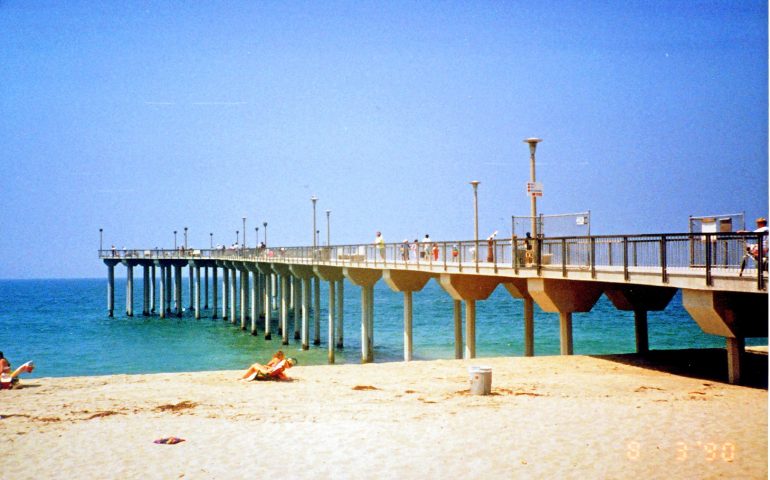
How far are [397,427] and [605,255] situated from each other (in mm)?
7611

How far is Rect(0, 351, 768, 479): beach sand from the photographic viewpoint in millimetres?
9422

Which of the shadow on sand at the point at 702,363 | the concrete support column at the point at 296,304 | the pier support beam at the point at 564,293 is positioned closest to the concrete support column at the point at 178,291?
the concrete support column at the point at 296,304

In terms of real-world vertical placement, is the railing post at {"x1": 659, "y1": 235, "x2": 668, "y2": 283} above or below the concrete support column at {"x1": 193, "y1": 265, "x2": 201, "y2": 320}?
above

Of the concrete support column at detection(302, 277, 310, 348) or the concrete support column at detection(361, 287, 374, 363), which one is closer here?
the concrete support column at detection(361, 287, 374, 363)

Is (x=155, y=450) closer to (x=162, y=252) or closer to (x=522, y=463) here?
(x=522, y=463)

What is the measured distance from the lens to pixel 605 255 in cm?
1694

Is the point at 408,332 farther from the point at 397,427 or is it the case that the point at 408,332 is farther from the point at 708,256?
the point at 397,427

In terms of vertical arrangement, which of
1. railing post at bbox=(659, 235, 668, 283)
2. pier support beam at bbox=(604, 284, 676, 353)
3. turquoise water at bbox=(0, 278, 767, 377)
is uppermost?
railing post at bbox=(659, 235, 668, 283)

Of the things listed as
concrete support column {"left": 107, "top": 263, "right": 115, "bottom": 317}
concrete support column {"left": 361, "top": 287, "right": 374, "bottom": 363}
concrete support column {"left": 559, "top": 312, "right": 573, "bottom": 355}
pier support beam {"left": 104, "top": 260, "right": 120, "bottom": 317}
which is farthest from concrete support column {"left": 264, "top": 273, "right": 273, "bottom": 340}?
concrete support column {"left": 559, "top": 312, "right": 573, "bottom": 355}

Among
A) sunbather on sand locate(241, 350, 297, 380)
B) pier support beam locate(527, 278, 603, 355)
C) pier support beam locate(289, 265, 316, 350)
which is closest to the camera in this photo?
sunbather on sand locate(241, 350, 297, 380)

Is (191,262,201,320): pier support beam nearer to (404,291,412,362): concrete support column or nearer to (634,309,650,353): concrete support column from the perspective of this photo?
(404,291,412,362): concrete support column

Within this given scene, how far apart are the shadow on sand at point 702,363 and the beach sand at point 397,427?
339 mm

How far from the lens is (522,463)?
9.43m

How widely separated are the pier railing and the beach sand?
236cm
